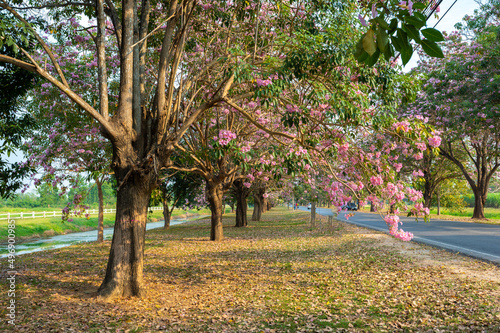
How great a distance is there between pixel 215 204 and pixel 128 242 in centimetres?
924

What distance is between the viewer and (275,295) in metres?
7.00

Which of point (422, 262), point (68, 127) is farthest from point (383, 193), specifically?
point (68, 127)

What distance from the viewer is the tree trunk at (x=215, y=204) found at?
15.8m

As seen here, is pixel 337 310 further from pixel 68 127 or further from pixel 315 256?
pixel 68 127

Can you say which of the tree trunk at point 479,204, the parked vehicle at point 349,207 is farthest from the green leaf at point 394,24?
the tree trunk at point 479,204

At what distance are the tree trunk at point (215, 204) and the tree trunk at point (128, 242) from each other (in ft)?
28.3

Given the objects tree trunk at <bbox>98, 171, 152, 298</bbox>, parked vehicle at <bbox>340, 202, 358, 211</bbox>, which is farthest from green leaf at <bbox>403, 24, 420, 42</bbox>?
parked vehicle at <bbox>340, 202, 358, 211</bbox>

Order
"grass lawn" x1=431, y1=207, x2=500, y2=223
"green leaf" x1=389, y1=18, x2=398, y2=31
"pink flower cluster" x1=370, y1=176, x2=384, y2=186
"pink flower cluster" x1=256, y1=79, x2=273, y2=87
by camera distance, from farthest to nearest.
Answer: "grass lawn" x1=431, y1=207, x2=500, y2=223 < "pink flower cluster" x1=370, y1=176, x2=384, y2=186 < "pink flower cluster" x1=256, y1=79, x2=273, y2=87 < "green leaf" x1=389, y1=18, x2=398, y2=31

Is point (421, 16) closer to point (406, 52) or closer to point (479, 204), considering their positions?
point (406, 52)

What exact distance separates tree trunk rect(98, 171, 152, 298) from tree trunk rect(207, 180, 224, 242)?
8611mm

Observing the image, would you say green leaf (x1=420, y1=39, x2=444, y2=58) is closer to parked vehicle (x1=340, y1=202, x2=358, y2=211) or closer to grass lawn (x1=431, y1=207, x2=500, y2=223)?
parked vehicle (x1=340, y1=202, x2=358, y2=211)

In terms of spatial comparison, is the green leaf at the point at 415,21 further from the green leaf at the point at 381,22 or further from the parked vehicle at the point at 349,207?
the parked vehicle at the point at 349,207

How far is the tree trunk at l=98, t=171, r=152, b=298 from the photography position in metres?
6.63

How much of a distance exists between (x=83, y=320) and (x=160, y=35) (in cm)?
759
